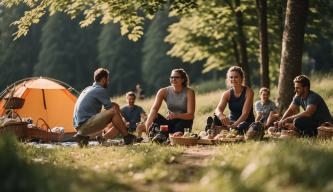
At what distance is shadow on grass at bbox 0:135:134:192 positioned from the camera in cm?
444

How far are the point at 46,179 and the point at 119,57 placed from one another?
176 feet

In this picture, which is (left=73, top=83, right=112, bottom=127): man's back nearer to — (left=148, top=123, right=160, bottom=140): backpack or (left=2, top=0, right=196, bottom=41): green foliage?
(left=148, top=123, right=160, bottom=140): backpack

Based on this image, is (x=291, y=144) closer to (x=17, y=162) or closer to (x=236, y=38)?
(x=17, y=162)

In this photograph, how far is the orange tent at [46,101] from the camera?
1453cm

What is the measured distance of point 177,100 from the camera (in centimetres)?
1025

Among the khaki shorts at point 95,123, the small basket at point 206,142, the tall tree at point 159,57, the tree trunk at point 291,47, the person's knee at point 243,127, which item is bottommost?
the small basket at point 206,142

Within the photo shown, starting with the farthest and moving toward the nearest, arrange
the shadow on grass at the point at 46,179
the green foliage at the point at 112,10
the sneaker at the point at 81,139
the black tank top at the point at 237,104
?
1. the green foliage at the point at 112,10
2. the black tank top at the point at 237,104
3. the sneaker at the point at 81,139
4. the shadow on grass at the point at 46,179

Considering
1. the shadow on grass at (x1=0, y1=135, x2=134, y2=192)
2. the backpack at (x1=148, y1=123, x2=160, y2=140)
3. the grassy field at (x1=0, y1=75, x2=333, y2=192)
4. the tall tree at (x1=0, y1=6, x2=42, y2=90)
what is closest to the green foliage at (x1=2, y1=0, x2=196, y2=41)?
the backpack at (x1=148, y1=123, x2=160, y2=140)

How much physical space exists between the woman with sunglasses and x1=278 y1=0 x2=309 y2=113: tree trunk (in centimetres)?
325

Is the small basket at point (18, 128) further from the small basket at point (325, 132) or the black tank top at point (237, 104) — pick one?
the small basket at point (325, 132)

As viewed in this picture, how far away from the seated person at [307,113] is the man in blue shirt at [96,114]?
9.42 feet

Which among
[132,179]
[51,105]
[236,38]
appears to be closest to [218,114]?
[132,179]

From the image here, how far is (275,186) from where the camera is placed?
4.59 m

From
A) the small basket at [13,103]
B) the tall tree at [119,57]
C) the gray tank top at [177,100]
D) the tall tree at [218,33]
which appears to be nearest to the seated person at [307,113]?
the gray tank top at [177,100]
